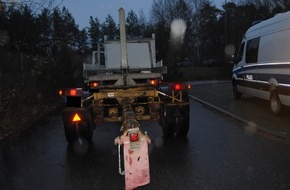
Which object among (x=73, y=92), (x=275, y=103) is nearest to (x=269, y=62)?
(x=275, y=103)

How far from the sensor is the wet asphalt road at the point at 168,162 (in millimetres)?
6629

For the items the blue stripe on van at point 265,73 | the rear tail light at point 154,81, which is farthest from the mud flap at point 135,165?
the blue stripe on van at point 265,73

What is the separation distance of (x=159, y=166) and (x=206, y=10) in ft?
238

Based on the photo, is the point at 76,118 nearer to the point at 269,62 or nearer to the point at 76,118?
the point at 76,118

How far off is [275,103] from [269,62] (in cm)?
129

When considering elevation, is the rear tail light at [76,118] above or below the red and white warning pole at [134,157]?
below

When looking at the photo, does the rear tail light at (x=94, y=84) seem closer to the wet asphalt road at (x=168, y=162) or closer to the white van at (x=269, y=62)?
the wet asphalt road at (x=168, y=162)

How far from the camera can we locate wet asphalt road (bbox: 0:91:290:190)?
6629 mm

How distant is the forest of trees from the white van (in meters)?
A: 6.96

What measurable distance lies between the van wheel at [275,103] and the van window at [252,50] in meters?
2.31

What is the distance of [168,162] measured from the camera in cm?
798

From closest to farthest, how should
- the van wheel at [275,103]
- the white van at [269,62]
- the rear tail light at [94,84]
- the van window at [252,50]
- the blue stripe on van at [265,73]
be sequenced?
the rear tail light at [94,84] < the blue stripe on van at [265,73] < the white van at [269,62] < the van wheel at [275,103] < the van window at [252,50]

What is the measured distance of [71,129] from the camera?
Answer: 9.67m

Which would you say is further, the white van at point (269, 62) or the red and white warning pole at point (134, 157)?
the white van at point (269, 62)
